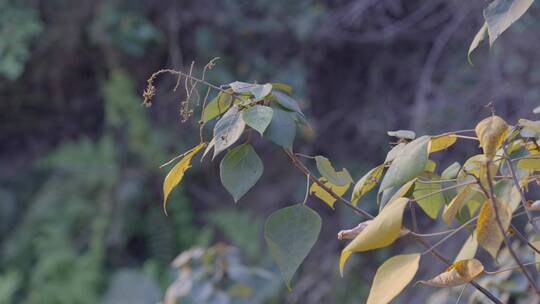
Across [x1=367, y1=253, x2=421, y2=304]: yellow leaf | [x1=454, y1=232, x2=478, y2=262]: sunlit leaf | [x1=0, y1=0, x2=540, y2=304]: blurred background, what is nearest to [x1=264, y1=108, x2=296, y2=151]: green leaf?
[x1=367, y1=253, x2=421, y2=304]: yellow leaf

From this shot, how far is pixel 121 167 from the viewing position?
9.89 ft

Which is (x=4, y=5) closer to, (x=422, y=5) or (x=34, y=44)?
(x=34, y=44)

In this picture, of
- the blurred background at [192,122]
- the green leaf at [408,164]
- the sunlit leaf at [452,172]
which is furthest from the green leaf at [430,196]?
the blurred background at [192,122]

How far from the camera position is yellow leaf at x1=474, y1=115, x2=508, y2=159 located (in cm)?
54

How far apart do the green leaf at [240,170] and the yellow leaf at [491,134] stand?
0.18 metres

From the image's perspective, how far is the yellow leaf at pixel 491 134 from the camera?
535mm

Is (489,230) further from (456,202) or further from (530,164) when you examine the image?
(530,164)

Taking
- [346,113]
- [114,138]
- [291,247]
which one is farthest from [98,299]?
[291,247]

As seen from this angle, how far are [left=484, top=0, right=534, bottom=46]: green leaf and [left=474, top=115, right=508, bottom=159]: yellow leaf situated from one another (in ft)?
0.35

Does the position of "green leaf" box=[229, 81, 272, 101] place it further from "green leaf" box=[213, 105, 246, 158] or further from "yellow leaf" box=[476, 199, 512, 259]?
"yellow leaf" box=[476, 199, 512, 259]

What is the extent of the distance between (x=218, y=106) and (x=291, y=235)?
0.13 m

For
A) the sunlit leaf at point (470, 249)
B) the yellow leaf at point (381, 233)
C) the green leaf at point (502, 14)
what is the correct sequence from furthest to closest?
the sunlit leaf at point (470, 249) < the green leaf at point (502, 14) < the yellow leaf at point (381, 233)

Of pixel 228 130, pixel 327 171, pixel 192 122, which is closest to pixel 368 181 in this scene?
pixel 327 171

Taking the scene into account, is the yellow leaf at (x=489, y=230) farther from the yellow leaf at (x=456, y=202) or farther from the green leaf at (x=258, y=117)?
the green leaf at (x=258, y=117)
